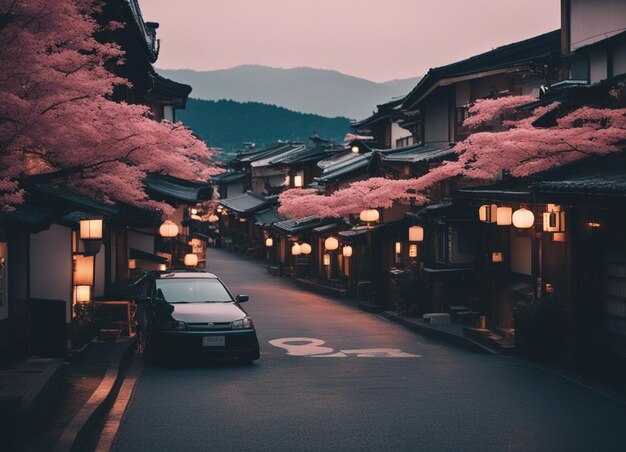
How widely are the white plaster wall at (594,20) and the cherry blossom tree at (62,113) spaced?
34.5ft

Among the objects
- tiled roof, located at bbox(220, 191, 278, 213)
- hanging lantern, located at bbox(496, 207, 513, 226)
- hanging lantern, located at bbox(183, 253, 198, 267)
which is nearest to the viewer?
hanging lantern, located at bbox(496, 207, 513, 226)

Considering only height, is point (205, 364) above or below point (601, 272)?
below

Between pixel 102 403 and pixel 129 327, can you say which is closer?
pixel 102 403

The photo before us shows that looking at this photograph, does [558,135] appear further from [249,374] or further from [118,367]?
[118,367]

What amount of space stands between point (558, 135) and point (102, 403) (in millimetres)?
10466

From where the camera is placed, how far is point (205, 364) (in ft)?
59.6

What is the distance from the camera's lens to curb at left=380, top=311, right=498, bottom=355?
70.1 ft

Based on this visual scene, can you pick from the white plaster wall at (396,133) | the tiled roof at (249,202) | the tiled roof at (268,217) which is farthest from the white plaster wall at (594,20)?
the tiled roof at (249,202)

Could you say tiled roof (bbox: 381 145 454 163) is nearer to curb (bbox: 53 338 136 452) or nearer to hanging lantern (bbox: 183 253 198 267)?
hanging lantern (bbox: 183 253 198 267)

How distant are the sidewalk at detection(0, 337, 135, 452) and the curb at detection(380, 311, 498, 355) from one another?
30.1 ft

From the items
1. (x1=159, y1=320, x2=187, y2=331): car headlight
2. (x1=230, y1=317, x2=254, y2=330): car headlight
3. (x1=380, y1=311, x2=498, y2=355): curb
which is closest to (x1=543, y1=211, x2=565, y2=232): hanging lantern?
(x1=380, y1=311, x2=498, y2=355): curb

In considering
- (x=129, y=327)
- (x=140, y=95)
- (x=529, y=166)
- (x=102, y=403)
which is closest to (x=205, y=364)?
(x=129, y=327)

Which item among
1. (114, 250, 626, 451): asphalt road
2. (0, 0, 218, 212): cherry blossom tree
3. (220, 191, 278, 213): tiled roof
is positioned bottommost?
(114, 250, 626, 451): asphalt road

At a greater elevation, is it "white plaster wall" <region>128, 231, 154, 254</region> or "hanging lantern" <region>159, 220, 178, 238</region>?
"hanging lantern" <region>159, 220, 178, 238</region>
